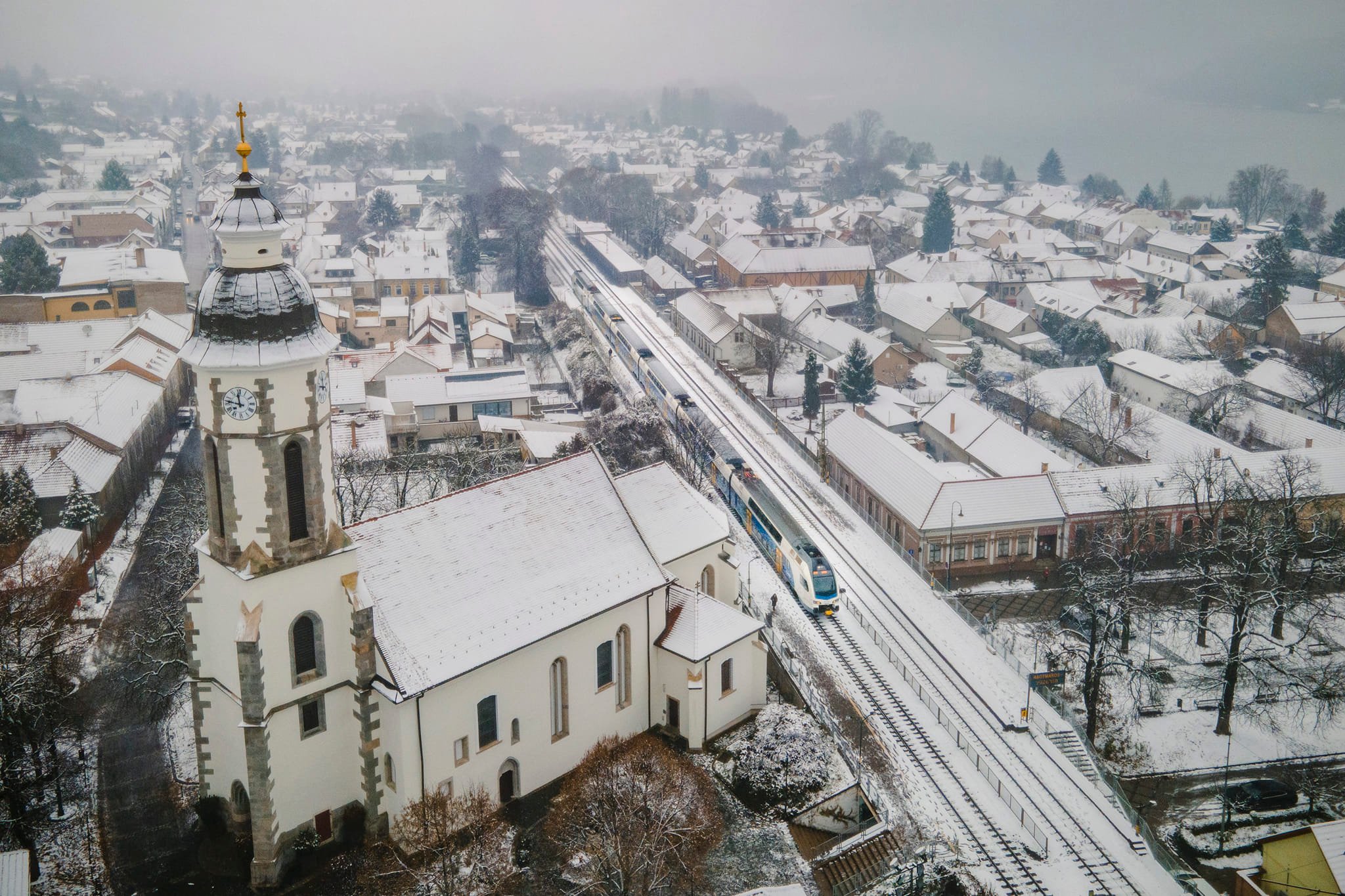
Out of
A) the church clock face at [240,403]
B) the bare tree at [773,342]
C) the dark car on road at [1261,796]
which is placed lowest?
the dark car on road at [1261,796]

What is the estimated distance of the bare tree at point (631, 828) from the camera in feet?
94.2

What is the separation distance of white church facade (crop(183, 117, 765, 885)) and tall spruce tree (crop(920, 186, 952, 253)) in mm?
109021

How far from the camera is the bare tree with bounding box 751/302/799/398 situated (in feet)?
266

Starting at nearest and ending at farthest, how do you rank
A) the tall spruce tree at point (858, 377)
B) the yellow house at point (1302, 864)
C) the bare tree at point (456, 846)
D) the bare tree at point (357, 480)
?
the bare tree at point (456, 846) < the yellow house at point (1302, 864) < the bare tree at point (357, 480) < the tall spruce tree at point (858, 377)

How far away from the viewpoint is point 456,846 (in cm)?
3039

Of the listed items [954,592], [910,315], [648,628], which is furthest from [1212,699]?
[910,315]

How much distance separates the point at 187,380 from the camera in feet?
253

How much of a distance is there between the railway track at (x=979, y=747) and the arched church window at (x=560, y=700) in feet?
40.0

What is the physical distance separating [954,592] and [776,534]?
344 inches

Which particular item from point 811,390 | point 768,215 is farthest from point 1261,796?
point 768,215

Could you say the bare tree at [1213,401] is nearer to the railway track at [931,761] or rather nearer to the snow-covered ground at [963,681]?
the snow-covered ground at [963,681]

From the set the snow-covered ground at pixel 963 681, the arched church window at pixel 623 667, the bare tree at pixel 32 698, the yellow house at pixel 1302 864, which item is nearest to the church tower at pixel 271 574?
the bare tree at pixel 32 698

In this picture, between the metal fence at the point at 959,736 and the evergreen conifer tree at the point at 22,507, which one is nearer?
the metal fence at the point at 959,736

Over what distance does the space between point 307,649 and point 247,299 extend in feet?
30.8
